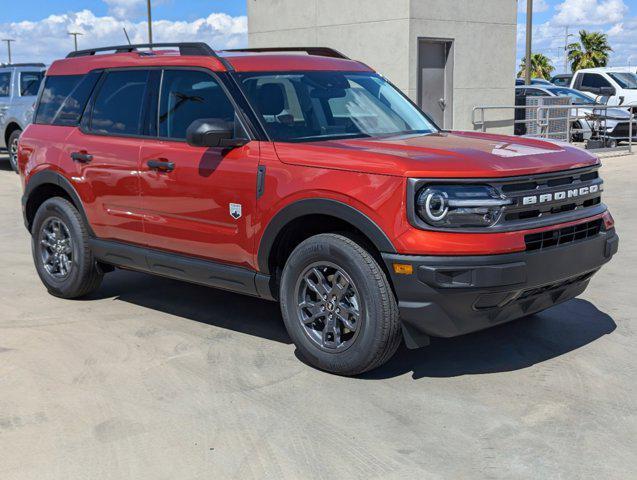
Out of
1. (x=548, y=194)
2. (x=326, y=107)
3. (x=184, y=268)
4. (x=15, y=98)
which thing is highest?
(x=15, y=98)

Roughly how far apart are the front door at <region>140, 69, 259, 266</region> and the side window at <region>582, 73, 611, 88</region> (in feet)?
70.1

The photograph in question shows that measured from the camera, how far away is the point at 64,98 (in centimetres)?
662

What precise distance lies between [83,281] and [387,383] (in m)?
2.84

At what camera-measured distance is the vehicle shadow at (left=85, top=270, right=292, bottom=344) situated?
5867mm

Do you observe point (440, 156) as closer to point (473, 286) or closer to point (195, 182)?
point (473, 286)

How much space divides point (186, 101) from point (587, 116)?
15.7m

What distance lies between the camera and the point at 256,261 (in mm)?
5086

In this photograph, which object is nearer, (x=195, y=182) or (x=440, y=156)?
(x=440, y=156)

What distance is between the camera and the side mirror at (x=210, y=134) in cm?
495

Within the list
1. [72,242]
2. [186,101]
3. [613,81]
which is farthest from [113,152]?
[613,81]

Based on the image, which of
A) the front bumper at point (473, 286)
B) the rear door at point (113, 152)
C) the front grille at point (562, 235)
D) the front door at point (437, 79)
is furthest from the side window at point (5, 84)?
the front grille at point (562, 235)

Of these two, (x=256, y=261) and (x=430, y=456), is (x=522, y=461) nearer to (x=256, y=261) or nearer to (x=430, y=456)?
(x=430, y=456)

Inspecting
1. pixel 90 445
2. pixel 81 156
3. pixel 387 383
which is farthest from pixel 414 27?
pixel 90 445

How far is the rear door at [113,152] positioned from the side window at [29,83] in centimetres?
1092
